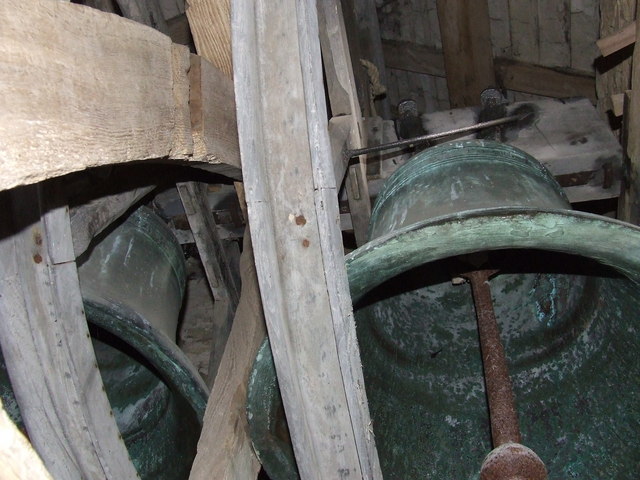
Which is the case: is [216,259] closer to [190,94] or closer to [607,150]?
[190,94]

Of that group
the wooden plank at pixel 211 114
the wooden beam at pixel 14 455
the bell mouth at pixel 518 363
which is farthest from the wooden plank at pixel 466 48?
the wooden beam at pixel 14 455

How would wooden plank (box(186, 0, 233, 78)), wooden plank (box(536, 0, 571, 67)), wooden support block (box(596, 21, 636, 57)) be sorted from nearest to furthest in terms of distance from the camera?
wooden plank (box(186, 0, 233, 78)) → wooden support block (box(596, 21, 636, 57)) → wooden plank (box(536, 0, 571, 67))

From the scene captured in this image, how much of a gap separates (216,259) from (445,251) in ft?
3.66

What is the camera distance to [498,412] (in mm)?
1269

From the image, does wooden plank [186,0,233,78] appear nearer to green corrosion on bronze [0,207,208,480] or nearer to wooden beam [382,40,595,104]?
green corrosion on bronze [0,207,208,480]

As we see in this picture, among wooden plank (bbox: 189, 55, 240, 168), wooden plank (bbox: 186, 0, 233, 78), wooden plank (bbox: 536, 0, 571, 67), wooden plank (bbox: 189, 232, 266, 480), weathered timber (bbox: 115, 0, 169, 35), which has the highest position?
wooden plank (bbox: 536, 0, 571, 67)

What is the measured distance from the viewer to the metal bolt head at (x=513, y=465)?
3.75 ft

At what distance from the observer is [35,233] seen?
1.15m

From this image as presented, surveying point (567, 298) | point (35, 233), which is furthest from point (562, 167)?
point (35, 233)

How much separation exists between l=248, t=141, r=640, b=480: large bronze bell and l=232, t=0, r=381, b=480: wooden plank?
254 mm

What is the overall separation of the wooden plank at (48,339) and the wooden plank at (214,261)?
806mm

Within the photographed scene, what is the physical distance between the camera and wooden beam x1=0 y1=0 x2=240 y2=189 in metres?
0.67

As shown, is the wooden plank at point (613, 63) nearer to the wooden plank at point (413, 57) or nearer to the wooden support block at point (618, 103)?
the wooden support block at point (618, 103)

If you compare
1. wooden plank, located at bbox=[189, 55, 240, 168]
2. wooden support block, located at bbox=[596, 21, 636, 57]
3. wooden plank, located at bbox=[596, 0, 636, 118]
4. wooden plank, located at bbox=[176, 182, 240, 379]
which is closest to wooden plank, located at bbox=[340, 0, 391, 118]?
wooden plank, located at bbox=[596, 0, 636, 118]
